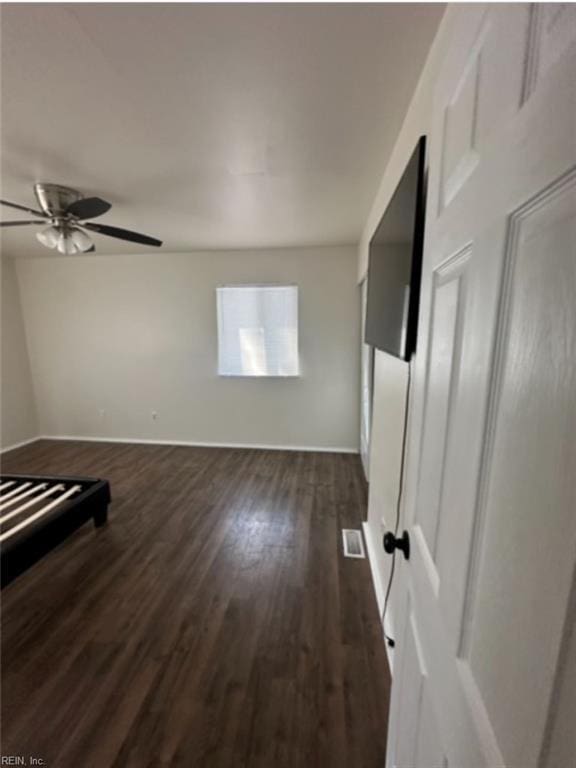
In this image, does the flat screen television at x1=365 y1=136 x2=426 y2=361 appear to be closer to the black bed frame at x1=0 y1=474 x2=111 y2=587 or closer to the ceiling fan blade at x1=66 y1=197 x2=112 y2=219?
the ceiling fan blade at x1=66 y1=197 x2=112 y2=219

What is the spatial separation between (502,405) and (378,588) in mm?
1886

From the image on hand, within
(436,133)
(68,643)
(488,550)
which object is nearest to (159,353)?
(68,643)

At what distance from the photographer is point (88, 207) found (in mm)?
1964

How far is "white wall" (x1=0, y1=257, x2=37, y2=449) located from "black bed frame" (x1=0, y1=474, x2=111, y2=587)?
1.97 meters

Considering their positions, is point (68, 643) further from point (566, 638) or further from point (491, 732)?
point (566, 638)

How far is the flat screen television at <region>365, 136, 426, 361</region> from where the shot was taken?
1066mm

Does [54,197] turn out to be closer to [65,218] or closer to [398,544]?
[65,218]

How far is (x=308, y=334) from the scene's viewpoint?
3916mm

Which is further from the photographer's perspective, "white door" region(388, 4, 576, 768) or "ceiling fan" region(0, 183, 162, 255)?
"ceiling fan" region(0, 183, 162, 255)

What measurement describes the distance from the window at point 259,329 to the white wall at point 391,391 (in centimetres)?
158

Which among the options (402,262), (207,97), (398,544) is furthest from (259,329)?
(398,544)

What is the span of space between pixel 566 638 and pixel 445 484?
35 cm

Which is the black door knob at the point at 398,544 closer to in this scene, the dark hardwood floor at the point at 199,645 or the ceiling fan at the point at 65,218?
the dark hardwood floor at the point at 199,645

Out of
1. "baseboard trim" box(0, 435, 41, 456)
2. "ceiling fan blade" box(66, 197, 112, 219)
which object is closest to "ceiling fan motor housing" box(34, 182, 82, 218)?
"ceiling fan blade" box(66, 197, 112, 219)
